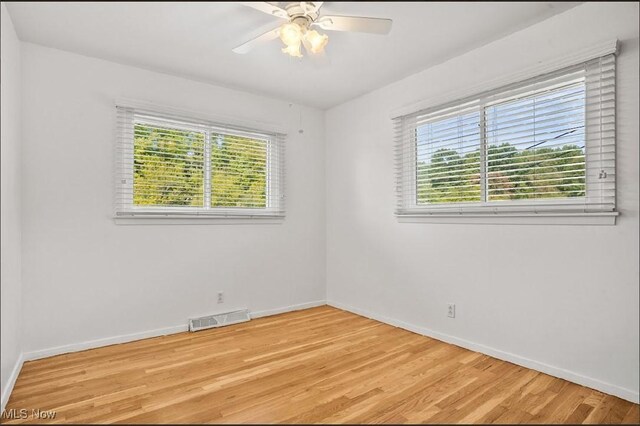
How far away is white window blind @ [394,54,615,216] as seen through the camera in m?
2.15

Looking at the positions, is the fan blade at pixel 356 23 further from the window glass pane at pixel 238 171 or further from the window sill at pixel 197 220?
the window sill at pixel 197 220

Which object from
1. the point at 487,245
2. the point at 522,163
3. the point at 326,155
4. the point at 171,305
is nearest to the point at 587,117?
the point at 522,163

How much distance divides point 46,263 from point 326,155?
2.81 m

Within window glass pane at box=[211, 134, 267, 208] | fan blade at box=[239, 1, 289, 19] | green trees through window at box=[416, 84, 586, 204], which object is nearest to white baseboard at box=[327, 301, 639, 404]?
green trees through window at box=[416, 84, 586, 204]

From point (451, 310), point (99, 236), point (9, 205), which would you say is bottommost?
point (451, 310)

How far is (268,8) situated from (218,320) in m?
2.59

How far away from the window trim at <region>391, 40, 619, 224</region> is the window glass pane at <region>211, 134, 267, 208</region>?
1376 millimetres

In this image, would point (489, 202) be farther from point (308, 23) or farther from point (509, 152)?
point (308, 23)

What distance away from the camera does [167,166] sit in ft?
10.4

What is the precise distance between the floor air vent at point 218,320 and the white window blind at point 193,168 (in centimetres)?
93

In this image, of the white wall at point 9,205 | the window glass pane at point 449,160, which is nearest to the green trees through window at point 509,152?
the window glass pane at point 449,160

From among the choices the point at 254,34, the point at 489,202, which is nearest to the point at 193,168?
the point at 254,34

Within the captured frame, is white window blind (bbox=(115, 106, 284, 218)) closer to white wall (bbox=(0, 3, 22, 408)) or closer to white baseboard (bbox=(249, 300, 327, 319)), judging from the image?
white wall (bbox=(0, 3, 22, 408))

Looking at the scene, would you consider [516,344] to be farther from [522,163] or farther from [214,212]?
[214,212]
